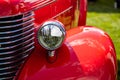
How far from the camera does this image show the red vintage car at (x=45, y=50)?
2730 millimetres

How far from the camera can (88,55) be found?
2893 millimetres

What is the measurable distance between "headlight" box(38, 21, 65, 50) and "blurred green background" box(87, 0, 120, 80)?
155 inches

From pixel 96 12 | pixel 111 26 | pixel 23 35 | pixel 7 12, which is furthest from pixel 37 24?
pixel 96 12

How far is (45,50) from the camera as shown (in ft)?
9.50

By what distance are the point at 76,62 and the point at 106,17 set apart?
24.2 feet

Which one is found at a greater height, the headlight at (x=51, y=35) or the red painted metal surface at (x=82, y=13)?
the headlight at (x=51, y=35)

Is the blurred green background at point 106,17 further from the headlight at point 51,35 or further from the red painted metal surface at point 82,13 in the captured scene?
the headlight at point 51,35

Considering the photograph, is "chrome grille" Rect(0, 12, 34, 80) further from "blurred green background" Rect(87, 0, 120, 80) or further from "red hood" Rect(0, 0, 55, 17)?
"blurred green background" Rect(87, 0, 120, 80)

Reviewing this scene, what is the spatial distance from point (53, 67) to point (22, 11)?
0.50 meters

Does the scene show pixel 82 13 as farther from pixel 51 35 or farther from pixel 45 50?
pixel 51 35

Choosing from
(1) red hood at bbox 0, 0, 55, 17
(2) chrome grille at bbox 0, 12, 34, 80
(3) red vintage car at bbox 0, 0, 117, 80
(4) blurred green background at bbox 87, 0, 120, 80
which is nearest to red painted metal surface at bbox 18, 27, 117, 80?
(3) red vintage car at bbox 0, 0, 117, 80

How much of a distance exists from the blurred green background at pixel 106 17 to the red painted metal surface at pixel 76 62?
3.58 meters

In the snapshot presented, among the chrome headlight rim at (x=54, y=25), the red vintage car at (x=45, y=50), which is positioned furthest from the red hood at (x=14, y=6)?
the chrome headlight rim at (x=54, y=25)

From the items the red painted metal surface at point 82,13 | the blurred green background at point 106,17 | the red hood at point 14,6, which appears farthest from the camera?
the blurred green background at point 106,17
